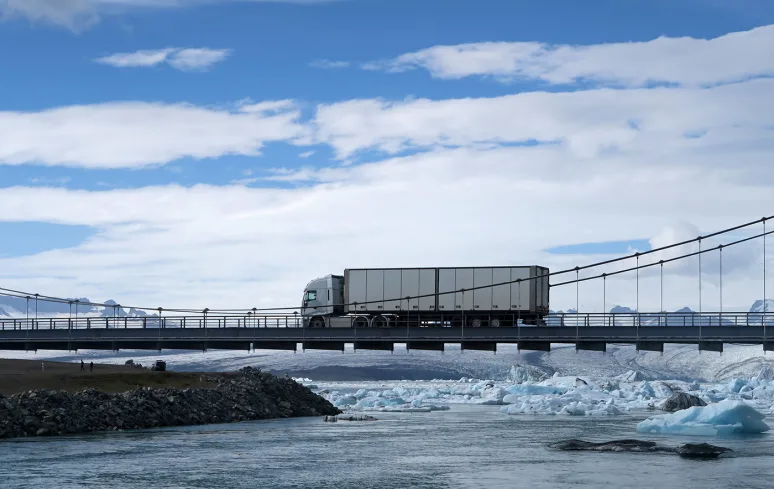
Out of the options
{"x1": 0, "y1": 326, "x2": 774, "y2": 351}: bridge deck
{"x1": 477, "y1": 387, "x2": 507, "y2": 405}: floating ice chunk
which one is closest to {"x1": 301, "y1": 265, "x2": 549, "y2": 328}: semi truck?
{"x1": 0, "y1": 326, "x2": 774, "y2": 351}: bridge deck

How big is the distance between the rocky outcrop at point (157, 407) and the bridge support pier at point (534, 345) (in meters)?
14.2

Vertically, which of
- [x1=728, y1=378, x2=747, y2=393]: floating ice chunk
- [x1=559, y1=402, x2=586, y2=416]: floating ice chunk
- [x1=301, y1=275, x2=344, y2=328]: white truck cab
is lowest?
[x1=728, y1=378, x2=747, y2=393]: floating ice chunk

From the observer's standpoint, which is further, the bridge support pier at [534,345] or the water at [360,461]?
the bridge support pier at [534,345]

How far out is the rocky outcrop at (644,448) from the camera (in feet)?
104

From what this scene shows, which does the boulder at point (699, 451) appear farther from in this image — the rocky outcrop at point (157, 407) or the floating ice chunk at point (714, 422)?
the rocky outcrop at point (157, 407)

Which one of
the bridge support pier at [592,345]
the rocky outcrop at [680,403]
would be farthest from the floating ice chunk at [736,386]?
the bridge support pier at [592,345]

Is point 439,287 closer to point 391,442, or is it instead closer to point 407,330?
point 407,330

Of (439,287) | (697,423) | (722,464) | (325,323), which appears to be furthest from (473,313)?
(722,464)

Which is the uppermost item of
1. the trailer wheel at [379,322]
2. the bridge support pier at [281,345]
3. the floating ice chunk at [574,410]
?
the trailer wheel at [379,322]

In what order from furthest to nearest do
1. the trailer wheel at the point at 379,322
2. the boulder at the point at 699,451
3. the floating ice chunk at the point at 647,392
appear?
1. the floating ice chunk at the point at 647,392
2. the trailer wheel at the point at 379,322
3. the boulder at the point at 699,451

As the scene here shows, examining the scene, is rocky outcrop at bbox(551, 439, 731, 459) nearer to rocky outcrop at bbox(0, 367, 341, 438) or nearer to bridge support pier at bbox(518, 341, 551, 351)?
rocky outcrop at bbox(0, 367, 341, 438)

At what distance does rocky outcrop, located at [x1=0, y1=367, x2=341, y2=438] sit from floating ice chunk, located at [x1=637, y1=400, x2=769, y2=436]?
20.2 metres

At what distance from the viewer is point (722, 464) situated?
29.5m

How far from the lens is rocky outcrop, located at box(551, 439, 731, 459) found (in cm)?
3164
